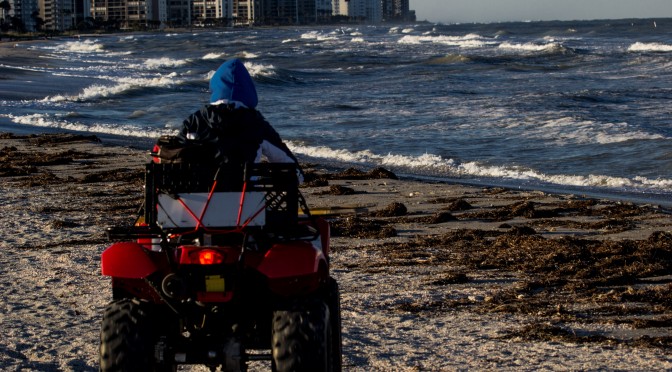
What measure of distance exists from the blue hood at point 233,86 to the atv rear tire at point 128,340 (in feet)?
3.19

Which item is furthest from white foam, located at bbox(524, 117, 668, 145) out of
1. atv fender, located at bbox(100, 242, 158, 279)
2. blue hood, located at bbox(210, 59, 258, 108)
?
atv fender, located at bbox(100, 242, 158, 279)

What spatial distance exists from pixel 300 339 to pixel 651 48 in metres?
60.6

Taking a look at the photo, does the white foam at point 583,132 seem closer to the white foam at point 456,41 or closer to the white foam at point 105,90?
the white foam at point 105,90

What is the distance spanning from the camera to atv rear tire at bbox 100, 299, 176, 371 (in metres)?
4.04

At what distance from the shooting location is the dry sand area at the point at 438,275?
558 cm

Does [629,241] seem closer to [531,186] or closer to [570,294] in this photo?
[570,294]

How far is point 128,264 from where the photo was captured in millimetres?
4137

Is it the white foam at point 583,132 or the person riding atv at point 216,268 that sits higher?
the person riding atv at point 216,268

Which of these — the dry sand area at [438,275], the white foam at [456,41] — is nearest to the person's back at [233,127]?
the dry sand area at [438,275]

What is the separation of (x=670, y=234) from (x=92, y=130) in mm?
14822

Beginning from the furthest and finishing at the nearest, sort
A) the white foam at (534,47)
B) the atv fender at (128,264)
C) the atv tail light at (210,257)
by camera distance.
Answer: the white foam at (534,47), the atv fender at (128,264), the atv tail light at (210,257)

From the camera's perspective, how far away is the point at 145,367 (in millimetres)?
4047

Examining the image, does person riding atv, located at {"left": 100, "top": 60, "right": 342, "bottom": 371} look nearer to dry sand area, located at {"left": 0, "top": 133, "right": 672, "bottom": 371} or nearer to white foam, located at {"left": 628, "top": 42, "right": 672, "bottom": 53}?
dry sand area, located at {"left": 0, "top": 133, "right": 672, "bottom": 371}

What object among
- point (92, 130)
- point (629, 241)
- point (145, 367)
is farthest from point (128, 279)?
point (92, 130)
